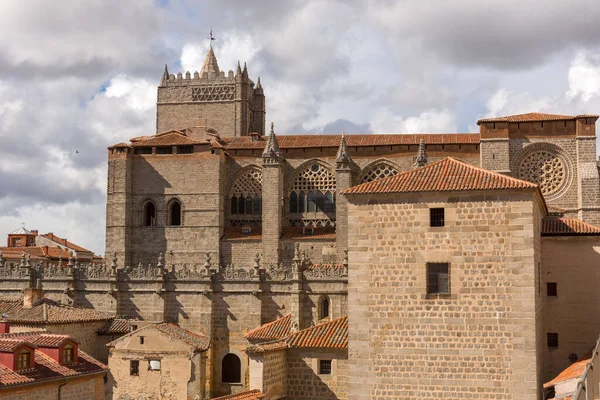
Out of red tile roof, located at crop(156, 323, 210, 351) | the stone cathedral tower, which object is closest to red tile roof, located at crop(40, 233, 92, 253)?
the stone cathedral tower

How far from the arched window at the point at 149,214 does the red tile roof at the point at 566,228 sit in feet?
77.7

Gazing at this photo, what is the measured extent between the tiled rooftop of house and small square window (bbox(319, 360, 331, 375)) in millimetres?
6062

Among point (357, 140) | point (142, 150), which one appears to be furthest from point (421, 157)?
point (142, 150)

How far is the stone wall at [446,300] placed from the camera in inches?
676

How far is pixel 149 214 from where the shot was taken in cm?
4116

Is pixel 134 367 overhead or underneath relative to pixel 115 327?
underneath

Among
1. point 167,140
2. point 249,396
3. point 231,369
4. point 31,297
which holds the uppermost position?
point 167,140

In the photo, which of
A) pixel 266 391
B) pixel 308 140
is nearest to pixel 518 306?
pixel 266 391

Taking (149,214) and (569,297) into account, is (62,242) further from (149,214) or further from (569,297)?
(569,297)

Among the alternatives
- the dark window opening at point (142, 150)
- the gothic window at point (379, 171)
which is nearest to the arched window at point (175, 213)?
the dark window opening at point (142, 150)

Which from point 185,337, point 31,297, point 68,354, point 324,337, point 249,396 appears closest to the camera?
point 249,396

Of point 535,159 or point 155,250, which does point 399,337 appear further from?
point 155,250

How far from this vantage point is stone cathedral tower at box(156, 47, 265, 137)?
48.9 meters

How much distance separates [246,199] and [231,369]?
41.3 feet
